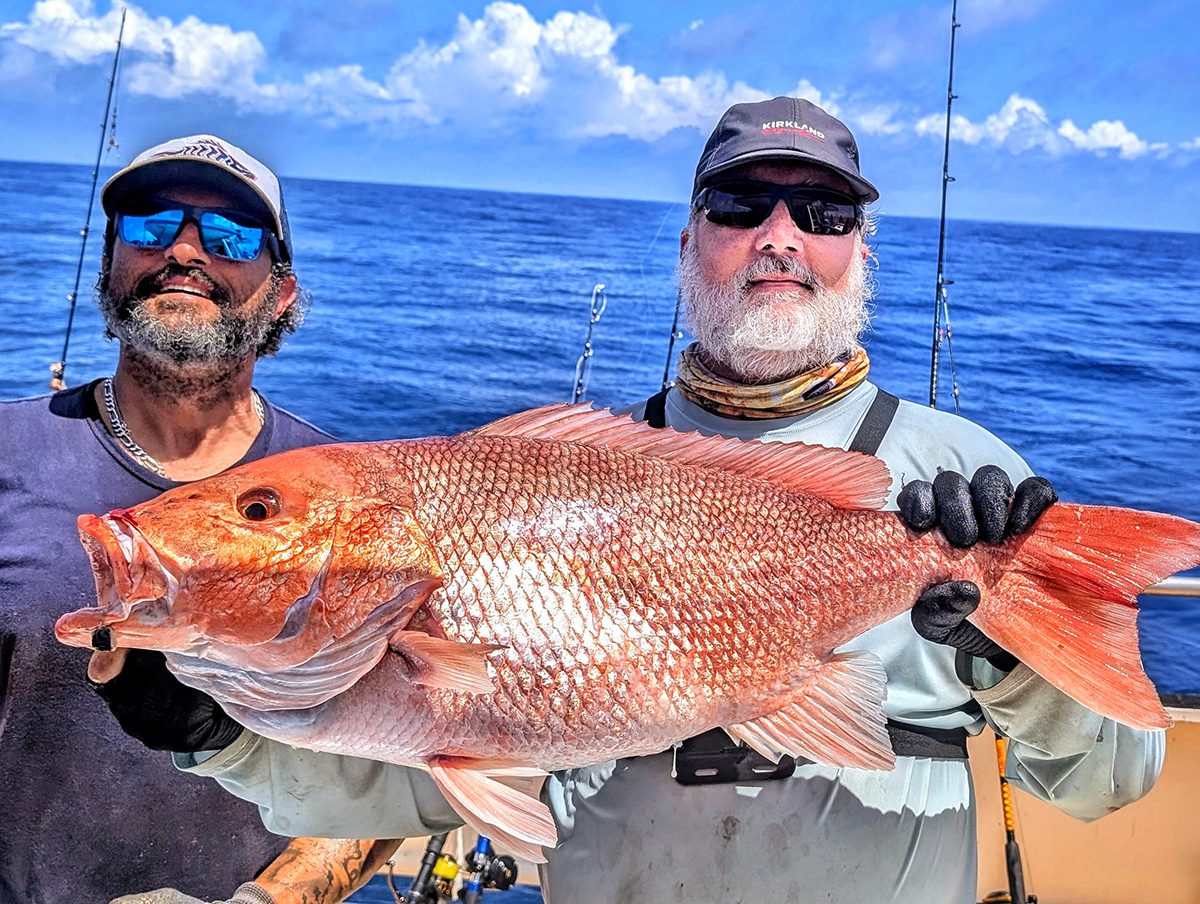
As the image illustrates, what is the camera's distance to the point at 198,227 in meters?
3.04

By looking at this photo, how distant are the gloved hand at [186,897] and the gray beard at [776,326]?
186 cm

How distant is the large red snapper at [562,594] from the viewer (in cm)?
158

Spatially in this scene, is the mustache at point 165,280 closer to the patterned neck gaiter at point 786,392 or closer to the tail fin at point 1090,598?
the patterned neck gaiter at point 786,392

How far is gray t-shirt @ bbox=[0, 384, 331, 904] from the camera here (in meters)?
2.59

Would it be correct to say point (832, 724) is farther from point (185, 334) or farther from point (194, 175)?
point (194, 175)

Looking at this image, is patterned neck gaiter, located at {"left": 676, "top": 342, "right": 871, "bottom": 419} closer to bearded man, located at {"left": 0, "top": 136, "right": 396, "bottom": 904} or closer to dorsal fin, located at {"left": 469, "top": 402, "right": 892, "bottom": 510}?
dorsal fin, located at {"left": 469, "top": 402, "right": 892, "bottom": 510}

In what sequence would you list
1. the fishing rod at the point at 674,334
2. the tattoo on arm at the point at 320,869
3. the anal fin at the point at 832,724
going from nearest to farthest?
the anal fin at the point at 832,724 < the tattoo on arm at the point at 320,869 < the fishing rod at the point at 674,334

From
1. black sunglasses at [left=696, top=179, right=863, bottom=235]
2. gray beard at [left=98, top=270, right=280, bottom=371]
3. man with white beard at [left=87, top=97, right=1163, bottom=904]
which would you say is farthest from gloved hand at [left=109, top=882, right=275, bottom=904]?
black sunglasses at [left=696, top=179, right=863, bottom=235]

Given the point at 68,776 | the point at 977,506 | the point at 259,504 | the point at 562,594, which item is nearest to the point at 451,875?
the point at 68,776

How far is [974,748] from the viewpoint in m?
4.04

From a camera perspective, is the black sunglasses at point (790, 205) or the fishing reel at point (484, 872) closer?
the black sunglasses at point (790, 205)

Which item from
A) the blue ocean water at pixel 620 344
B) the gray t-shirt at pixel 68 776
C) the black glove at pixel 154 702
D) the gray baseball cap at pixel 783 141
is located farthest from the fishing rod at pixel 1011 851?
the blue ocean water at pixel 620 344

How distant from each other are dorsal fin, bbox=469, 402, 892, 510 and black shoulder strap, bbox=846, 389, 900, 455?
0.30 m

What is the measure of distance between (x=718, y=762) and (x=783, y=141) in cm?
153
